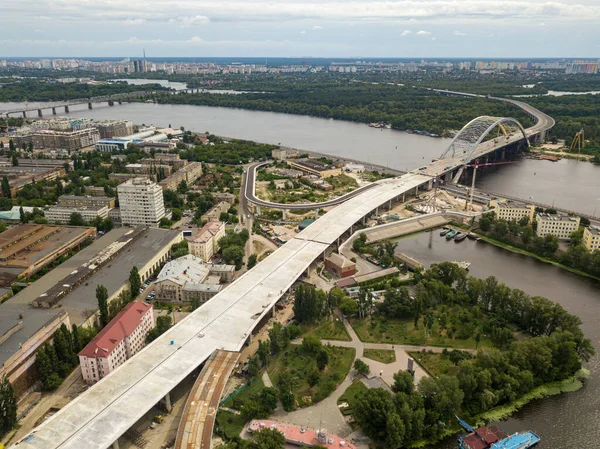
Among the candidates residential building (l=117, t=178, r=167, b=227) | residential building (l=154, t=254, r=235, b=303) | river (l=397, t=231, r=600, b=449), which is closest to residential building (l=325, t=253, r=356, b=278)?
river (l=397, t=231, r=600, b=449)

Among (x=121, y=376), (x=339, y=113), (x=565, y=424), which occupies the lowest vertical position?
(x=565, y=424)

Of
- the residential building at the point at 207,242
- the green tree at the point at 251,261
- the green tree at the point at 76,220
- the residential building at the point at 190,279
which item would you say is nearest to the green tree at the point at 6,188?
the green tree at the point at 76,220

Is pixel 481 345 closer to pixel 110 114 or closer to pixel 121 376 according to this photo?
pixel 121 376

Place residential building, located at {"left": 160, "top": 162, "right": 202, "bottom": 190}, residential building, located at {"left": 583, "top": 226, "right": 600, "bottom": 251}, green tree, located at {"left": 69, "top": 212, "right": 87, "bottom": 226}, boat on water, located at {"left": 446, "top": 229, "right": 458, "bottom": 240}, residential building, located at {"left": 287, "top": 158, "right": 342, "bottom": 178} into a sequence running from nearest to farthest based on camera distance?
residential building, located at {"left": 583, "top": 226, "right": 600, "bottom": 251} < green tree, located at {"left": 69, "top": 212, "right": 87, "bottom": 226} < boat on water, located at {"left": 446, "top": 229, "right": 458, "bottom": 240} < residential building, located at {"left": 160, "top": 162, "right": 202, "bottom": 190} < residential building, located at {"left": 287, "top": 158, "right": 342, "bottom": 178}

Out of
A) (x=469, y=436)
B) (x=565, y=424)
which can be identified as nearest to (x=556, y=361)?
(x=565, y=424)

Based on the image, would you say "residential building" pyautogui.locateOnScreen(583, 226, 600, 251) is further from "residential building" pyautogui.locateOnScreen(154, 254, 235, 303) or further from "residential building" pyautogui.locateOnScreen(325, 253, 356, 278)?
"residential building" pyautogui.locateOnScreen(154, 254, 235, 303)

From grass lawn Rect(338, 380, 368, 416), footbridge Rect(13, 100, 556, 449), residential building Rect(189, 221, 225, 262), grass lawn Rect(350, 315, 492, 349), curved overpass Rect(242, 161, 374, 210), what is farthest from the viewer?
curved overpass Rect(242, 161, 374, 210)
